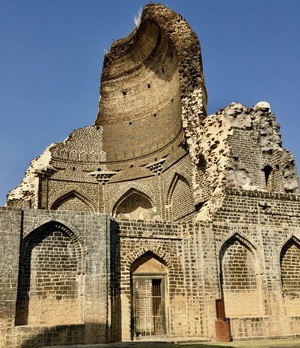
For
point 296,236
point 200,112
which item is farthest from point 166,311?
point 200,112

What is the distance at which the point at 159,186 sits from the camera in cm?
2009

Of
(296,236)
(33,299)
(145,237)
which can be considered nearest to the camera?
(33,299)

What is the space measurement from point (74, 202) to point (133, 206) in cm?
267

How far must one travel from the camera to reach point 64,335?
10328mm

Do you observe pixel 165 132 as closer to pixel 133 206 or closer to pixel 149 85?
pixel 149 85

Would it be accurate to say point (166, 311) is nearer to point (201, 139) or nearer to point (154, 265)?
point (154, 265)

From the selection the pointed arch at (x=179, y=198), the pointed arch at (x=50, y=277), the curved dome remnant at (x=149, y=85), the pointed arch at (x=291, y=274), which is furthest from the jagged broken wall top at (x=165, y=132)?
the pointed arch at (x=50, y=277)

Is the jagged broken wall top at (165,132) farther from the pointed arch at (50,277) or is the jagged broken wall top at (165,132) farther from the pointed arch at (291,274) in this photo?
the pointed arch at (50,277)

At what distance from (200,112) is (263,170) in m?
3.37

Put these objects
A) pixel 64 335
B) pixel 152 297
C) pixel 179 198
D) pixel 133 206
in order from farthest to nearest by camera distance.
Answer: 1. pixel 133 206
2. pixel 179 198
3. pixel 152 297
4. pixel 64 335

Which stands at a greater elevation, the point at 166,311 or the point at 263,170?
the point at 263,170

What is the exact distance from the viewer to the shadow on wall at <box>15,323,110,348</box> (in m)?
9.95

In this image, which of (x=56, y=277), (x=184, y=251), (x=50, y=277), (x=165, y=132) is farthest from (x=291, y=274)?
(x=165, y=132)

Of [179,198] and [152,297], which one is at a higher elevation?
[179,198]
